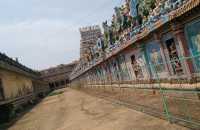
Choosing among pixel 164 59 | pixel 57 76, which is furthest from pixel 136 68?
pixel 57 76

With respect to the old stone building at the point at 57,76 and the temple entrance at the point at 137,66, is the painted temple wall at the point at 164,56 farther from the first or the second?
the old stone building at the point at 57,76

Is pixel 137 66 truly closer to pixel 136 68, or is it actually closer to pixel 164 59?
pixel 136 68

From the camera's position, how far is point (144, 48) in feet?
56.3

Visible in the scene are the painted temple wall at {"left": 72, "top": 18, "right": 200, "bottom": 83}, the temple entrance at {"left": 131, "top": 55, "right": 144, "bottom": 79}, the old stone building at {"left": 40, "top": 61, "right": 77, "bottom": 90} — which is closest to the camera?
the painted temple wall at {"left": 72, "top": 18, "right": 200, "bottom": 83}

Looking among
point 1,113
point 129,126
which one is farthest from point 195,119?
point 1,113

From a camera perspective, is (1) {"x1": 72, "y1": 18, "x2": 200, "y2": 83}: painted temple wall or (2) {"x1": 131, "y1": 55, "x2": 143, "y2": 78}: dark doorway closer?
(1) {"x1": 72, "y1": 18, "x2": 200, "y2": 83}: painted temple wall

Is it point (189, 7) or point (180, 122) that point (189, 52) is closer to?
point (189, 7)

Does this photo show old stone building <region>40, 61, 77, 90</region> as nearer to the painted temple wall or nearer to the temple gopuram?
the painted temple wall

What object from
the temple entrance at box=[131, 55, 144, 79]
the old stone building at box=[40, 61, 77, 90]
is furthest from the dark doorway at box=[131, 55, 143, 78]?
the old stone building at box=[40, 61, 77, 90]

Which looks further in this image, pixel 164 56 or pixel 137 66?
pixel 137 66

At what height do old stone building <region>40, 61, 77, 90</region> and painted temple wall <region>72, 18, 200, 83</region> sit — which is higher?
old stone building <region>40, 61, 77, 90</region>

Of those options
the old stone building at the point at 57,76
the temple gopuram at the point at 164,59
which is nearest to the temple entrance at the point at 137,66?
the temple gopuram at the point at 164,59

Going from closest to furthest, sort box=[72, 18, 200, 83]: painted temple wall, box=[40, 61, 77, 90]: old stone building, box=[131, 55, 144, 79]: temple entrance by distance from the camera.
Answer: box=[72, 18, 200, 83]: painted temple wall → box=[131, 55, 144, 79]: temple entrance → box=[40, 61, 77, 90]: old stone building

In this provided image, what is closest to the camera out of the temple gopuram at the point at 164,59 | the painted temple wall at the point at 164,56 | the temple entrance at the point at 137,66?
the temple gopuram at the point at 164,59
